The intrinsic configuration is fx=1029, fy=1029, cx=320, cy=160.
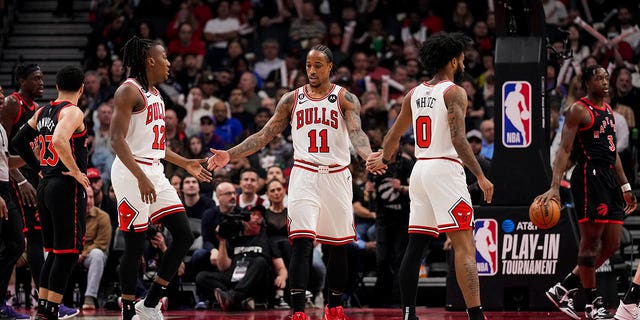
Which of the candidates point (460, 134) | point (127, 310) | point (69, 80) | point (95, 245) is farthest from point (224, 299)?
point (460, 134)

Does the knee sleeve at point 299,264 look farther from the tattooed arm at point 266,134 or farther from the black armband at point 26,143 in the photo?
the black armband at point 26,143

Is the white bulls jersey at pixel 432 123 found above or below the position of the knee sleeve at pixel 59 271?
above

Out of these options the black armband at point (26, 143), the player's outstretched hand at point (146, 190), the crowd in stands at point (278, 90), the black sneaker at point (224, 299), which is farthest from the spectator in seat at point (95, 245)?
the player's outstretched hand at point (146, 190)

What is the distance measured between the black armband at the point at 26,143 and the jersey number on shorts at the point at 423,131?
3.26 metres

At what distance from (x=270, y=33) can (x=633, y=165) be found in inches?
259

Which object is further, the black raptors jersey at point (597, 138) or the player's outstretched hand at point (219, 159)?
the black raptors jersey at point (597, 138)

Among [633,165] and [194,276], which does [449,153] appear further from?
[633,165]

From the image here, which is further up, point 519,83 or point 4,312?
point 519,83

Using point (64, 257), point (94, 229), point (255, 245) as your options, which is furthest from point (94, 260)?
point (64, 257)

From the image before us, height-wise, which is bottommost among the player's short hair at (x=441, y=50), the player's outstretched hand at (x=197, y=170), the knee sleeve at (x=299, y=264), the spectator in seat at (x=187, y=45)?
the knee sleeve at (x=299, y=264)

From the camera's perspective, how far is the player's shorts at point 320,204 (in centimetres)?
808

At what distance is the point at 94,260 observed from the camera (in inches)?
459

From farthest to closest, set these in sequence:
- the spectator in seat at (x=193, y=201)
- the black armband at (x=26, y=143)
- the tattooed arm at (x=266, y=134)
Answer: the spectator in seat at (x=193, y=201)
the black armband at (x=26, y=143)
the tattooed arm at (x=266, y=134)

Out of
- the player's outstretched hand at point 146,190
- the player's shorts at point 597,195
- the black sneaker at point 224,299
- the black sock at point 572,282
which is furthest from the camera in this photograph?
the black sneaker at point 224,299
